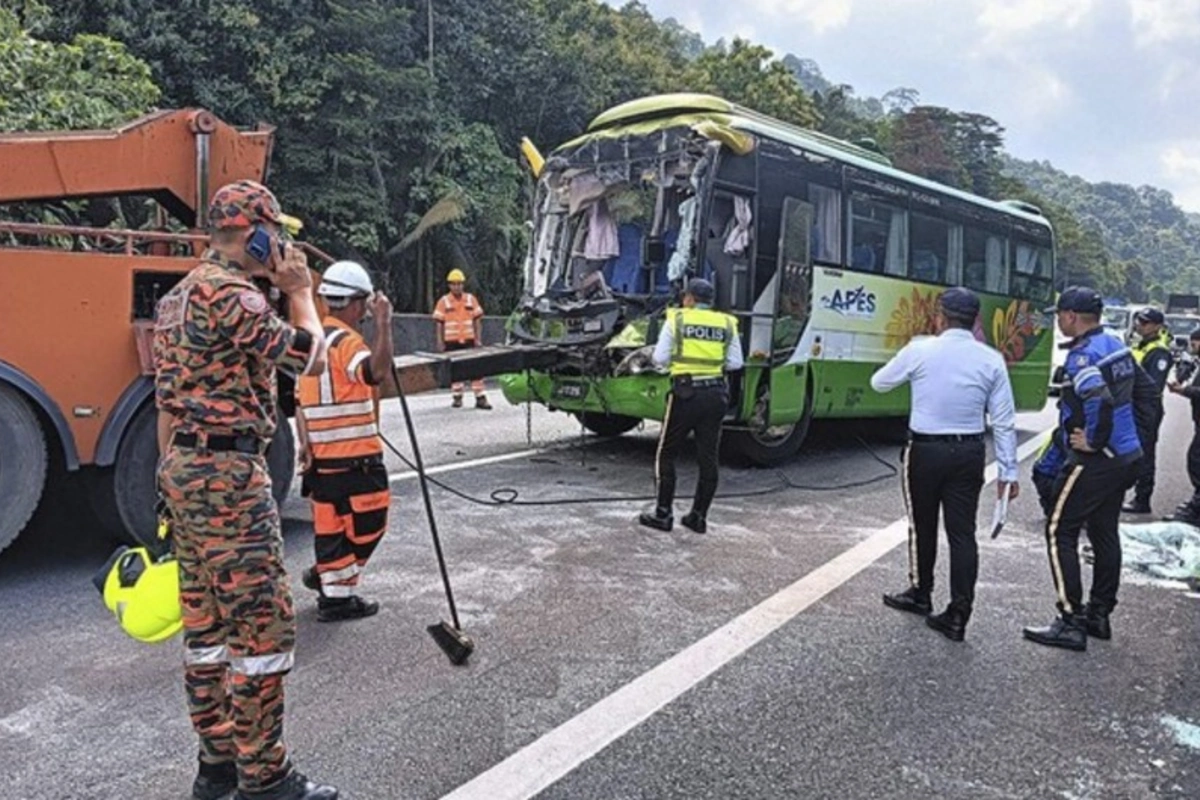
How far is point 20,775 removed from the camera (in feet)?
9.74

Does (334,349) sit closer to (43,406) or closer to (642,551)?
(43,406)

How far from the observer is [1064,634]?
443cm

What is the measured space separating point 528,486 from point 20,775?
4.83 m

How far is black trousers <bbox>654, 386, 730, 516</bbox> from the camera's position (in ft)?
20.8

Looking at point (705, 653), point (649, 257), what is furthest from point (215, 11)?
point (705, 653)

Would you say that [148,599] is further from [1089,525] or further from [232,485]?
[1089,525]

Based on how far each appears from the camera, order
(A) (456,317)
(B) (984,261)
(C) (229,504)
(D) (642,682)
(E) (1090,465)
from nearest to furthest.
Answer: (C) (229,504), (D) (642,682), (E) (1090,465), (B) (984,261), (A) (456,317)

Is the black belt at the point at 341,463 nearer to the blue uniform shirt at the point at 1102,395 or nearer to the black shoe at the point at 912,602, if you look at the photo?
the black shoe at the point at 912,602

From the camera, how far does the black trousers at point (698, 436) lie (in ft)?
20.8

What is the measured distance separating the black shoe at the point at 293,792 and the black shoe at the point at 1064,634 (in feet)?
10.9

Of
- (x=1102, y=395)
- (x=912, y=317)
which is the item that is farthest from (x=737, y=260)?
(x=1102, y=395)

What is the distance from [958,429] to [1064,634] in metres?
1.08

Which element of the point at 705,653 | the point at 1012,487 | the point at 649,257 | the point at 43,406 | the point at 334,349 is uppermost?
the point at 649,257

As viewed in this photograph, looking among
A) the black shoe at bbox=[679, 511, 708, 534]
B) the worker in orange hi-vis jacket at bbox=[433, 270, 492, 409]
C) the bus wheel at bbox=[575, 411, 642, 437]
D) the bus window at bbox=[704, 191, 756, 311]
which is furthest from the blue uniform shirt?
the worker in orange hi-vis jacket at bbox=[433, 270, 492, 409]
